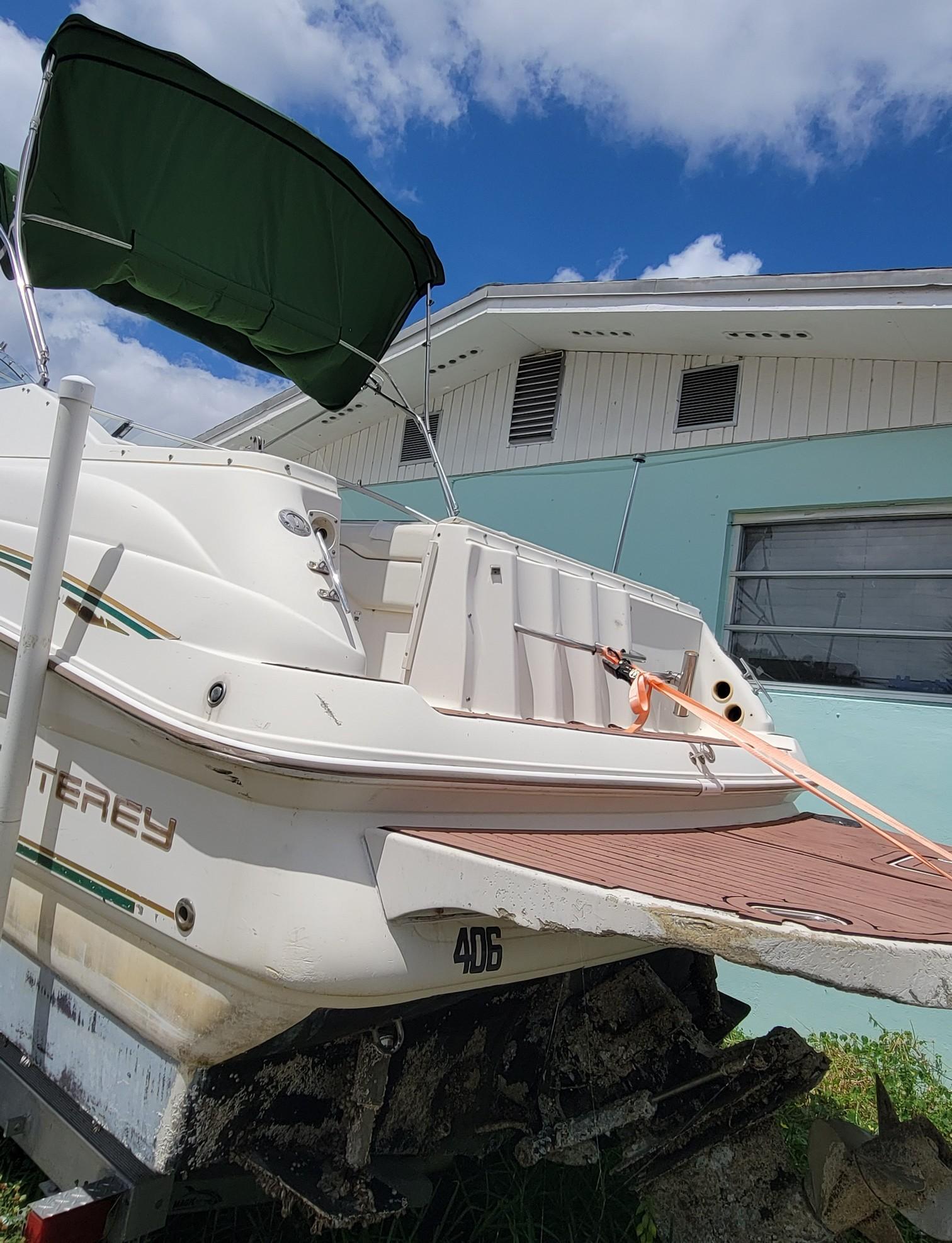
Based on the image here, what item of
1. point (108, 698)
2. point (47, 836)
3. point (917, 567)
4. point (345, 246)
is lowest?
point (47, 836)

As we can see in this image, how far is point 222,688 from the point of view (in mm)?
2260

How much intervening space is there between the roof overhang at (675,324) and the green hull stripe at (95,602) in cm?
215

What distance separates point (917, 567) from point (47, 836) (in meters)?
5.02

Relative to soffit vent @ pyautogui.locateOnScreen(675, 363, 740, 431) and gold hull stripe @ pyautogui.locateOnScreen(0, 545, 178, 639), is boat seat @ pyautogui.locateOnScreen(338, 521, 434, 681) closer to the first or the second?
gold hull stripe @ pyautogui.locateOnScreen(0, 545, 178, 639)

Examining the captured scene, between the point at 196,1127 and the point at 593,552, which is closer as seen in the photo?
the point at 196,1127

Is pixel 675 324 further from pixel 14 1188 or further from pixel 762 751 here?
pixel 14 1188

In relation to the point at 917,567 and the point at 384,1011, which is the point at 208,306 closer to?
the point at 384,1011

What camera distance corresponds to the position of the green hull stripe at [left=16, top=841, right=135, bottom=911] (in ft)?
Answer: 7.76

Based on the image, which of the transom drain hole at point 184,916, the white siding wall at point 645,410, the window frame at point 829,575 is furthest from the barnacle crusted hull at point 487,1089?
the white siding wall at point 645,410

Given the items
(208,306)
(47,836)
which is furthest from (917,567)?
(47,836)

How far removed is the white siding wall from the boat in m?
3.33

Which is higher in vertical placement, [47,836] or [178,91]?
[178,91]

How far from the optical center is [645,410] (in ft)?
23.8

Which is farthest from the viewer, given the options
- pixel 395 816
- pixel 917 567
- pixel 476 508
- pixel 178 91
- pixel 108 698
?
pixel 476 508
